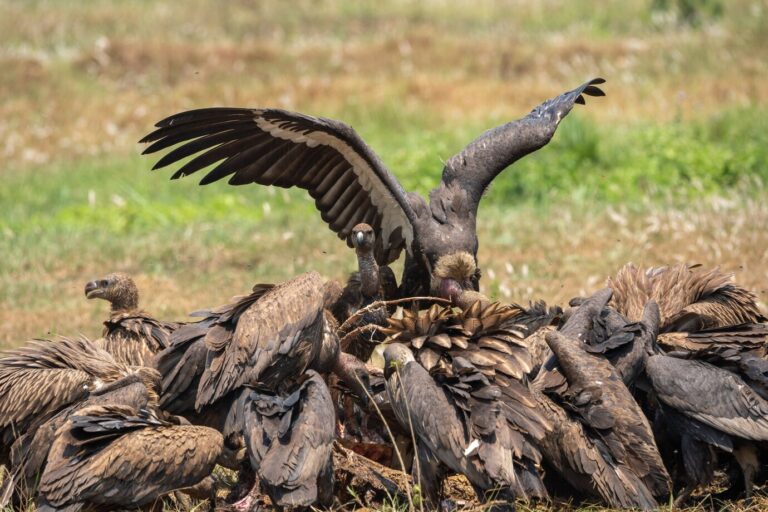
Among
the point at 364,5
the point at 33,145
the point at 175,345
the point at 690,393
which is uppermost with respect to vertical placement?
the point at 364,5

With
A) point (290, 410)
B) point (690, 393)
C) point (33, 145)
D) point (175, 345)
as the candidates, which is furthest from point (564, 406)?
point (33, 145)

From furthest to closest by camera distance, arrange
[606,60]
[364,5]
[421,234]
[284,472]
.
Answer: [364,5], [606,60], [421,234], [284,472]

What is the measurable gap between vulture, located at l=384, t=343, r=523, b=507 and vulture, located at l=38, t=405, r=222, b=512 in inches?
31.1

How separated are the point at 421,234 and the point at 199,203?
6944 mm

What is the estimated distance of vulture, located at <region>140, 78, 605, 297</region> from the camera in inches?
244

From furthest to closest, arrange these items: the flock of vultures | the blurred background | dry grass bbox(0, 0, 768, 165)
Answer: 1. dry grass bbox(0, 0, 768, 165)
2. the blurred background
3. the flock of vultures

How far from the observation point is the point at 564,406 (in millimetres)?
4980

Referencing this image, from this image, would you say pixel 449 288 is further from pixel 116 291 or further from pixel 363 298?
pixel 116 291

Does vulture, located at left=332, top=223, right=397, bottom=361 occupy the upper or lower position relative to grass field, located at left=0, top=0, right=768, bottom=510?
lower

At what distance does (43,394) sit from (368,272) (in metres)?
1.73

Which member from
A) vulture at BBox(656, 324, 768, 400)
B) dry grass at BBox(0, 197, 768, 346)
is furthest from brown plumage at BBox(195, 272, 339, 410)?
dry grass at BBox(0, 197, 768, 346)

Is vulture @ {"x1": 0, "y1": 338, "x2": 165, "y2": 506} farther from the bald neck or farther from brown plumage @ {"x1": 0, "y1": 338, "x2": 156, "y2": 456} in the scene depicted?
the bald neck

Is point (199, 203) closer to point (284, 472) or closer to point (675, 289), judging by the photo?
point (675, 289)

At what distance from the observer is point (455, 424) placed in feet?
15.2
